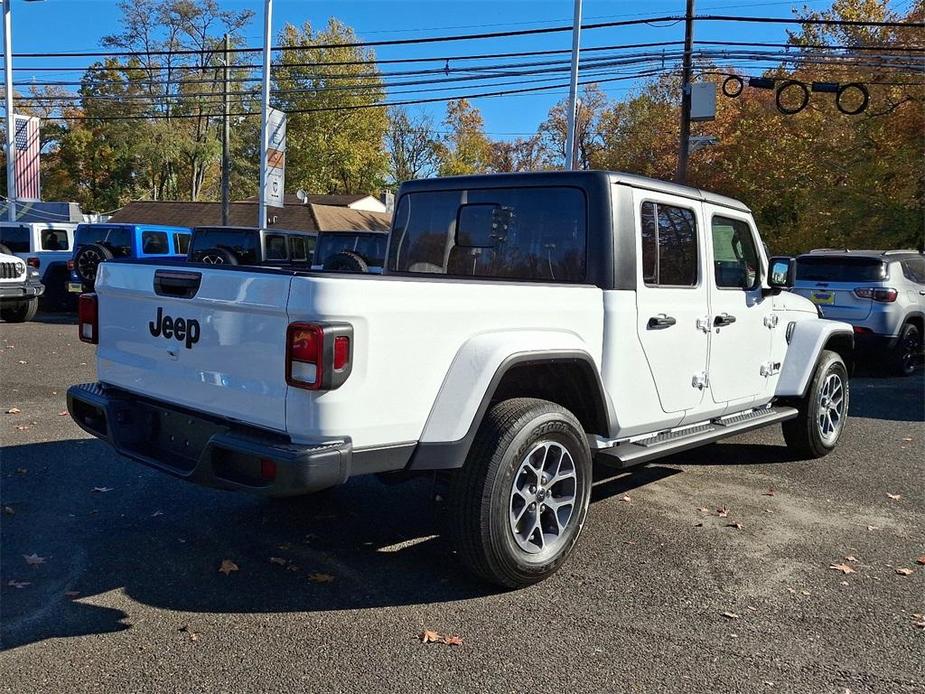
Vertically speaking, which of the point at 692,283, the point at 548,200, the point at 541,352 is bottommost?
the point at 541,352

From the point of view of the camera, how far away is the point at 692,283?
16.6 ft

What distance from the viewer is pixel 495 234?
494cm

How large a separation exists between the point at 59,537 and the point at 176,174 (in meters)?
58.6

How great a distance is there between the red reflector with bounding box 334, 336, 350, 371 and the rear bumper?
0.32m

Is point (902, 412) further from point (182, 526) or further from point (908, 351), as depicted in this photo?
point (182, 526)

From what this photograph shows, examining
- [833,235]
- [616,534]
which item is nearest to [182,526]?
[616,534]

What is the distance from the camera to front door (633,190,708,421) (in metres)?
4.64

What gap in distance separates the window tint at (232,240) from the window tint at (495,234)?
1162cm

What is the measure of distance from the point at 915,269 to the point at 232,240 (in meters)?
12.1

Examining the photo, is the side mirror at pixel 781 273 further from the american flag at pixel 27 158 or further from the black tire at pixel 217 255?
the american flag at pixel 27 158

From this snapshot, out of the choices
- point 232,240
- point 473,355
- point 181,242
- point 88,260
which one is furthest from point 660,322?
point 181,242

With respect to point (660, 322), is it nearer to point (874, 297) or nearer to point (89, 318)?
point (89, 318)

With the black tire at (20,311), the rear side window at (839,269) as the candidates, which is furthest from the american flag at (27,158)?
the rear side window at (839,269)

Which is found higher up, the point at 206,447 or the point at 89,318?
the point at 89,318
